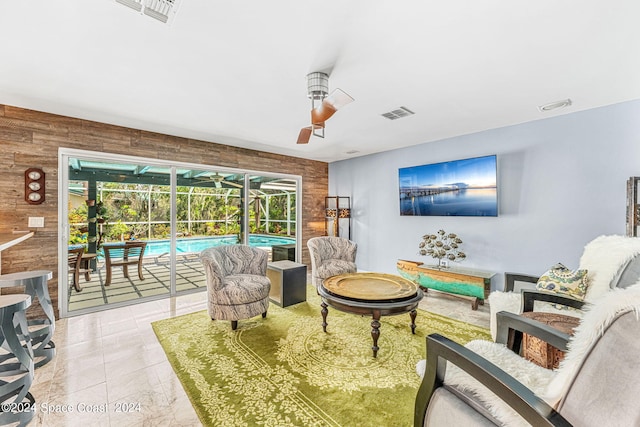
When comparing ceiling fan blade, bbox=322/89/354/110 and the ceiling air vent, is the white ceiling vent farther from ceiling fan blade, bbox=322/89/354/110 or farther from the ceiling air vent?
the ceiling air vent

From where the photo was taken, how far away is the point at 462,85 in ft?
8.52

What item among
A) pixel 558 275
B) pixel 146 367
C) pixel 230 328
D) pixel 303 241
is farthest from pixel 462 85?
pixel 303 241

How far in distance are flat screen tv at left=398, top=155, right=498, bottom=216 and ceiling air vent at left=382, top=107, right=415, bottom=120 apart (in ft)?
4.47

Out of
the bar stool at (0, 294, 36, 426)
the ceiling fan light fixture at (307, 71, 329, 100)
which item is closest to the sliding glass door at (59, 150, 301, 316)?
the bar stool at (0, 294, 36, 426)

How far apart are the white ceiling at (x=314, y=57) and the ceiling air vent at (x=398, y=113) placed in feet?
0.34

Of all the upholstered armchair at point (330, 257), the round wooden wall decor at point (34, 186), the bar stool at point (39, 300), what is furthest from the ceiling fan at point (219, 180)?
the bar stool at point (39, 300)

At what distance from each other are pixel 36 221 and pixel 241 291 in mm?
2626

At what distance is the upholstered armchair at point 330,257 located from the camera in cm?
395

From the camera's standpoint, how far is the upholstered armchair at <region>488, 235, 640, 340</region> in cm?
206

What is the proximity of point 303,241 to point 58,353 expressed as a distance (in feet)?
13.2

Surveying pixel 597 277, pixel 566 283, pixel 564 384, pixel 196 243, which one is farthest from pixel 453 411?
pixel 196 243

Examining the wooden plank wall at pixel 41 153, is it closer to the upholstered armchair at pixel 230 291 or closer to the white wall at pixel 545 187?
the upholstered armchair at pixel 230 291

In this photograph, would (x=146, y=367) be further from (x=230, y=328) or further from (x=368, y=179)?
(x=368, y=179)

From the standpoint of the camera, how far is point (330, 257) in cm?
436
